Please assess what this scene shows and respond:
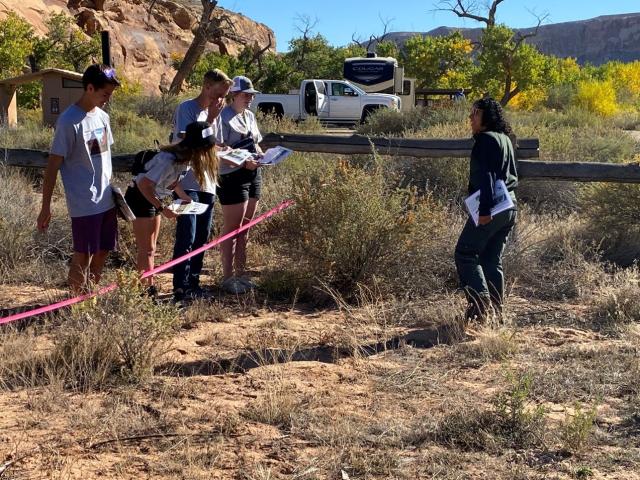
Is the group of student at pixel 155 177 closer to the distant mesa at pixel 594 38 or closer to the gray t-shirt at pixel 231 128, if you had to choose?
the gray t-shirt at pixel 231 128

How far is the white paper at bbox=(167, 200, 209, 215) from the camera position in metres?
5.18

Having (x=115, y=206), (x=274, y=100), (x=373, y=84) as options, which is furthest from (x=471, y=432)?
(x=373, y=84)

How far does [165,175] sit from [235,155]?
32.6 inches

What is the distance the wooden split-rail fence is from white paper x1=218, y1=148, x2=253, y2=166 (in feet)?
4.69

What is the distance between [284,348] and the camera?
5.01 metres

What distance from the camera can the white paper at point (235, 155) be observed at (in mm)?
5793

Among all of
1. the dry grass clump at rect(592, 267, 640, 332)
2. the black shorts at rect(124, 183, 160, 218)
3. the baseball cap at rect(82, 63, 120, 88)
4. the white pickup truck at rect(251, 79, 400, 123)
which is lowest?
the dry grass clump at rect(592, 267, 640, 332)

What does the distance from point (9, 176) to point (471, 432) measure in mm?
6143

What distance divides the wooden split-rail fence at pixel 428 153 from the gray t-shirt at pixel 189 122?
74.7 inches

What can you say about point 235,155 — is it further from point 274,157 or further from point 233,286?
point 233,286

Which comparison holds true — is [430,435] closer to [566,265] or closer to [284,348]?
[284,348]

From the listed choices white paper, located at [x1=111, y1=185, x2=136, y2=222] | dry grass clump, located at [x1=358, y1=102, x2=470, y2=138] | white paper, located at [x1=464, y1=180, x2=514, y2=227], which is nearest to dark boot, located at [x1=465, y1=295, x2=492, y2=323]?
white paper, located at [x1=464, y1=180, x2=514, y2=227]

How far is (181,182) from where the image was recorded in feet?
Result: 17.8

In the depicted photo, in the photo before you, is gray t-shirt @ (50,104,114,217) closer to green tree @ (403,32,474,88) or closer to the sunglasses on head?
the sunglasses on head
